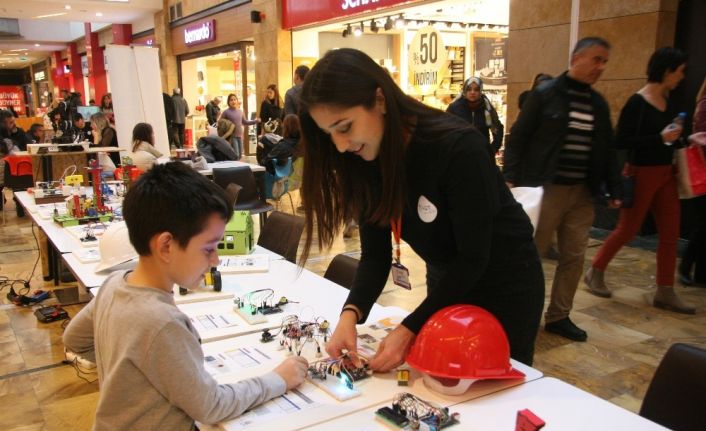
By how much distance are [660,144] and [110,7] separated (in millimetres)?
15110

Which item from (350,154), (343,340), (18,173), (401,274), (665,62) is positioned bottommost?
(18,173)

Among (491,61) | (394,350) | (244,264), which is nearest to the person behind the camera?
(394,350)

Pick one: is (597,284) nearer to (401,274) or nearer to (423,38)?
(401,274)

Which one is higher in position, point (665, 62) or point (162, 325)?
point (665, 62)

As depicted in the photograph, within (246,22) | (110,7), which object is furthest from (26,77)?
(246,22)

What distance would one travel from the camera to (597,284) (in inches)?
160

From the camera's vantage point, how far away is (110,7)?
15227mm

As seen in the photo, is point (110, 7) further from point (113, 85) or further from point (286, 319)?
point (286, 319)

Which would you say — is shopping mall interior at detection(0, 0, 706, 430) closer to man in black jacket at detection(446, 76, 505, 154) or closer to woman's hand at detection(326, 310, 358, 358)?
woman's hand at detection(326, 310, 358, 358)

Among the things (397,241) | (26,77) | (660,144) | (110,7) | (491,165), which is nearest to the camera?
(491,165)

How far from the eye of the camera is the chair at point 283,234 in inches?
123

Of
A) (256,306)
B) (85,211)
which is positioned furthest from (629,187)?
(85,211)

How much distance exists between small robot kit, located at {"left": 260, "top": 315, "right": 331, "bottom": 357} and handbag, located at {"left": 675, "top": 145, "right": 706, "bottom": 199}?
9.37 ft

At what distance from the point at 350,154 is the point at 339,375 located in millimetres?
563
